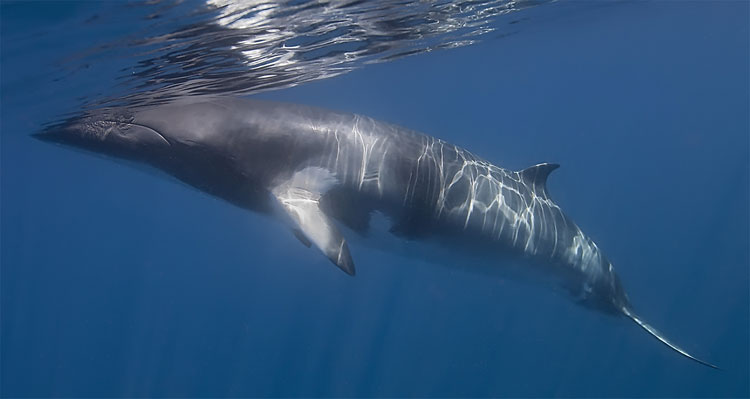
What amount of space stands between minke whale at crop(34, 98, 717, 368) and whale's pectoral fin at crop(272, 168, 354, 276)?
0.01 meters

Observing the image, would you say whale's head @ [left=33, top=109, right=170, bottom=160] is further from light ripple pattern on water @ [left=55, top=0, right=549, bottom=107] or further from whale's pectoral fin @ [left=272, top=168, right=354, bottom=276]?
light ripple pattern on water @ [left=55, top=0, right=549, bottom=107]

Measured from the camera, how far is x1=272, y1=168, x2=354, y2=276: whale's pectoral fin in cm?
612

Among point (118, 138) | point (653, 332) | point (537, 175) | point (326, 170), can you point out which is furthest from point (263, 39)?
point (653, 332)

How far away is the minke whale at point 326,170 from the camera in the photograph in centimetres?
711

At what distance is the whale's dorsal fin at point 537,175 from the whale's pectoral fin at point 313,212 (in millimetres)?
4027

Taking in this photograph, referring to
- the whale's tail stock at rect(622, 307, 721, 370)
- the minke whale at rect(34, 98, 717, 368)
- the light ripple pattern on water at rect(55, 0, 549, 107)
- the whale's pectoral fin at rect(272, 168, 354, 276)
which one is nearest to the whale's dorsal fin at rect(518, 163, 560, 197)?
the minke whale at rect(34, 98, 717, 368)

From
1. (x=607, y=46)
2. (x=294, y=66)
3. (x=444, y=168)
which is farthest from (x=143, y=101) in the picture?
(x=607, y=46)

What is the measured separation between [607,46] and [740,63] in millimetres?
A: 31324

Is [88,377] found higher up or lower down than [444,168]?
lower down

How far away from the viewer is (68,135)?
7934mm

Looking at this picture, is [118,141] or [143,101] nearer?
[118,141]

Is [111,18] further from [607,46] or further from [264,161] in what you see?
[607,46]

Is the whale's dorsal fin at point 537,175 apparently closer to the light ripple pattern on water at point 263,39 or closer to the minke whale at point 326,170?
the minke whale at point 326,170

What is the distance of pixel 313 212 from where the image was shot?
6.66m
